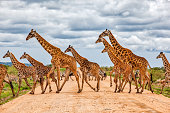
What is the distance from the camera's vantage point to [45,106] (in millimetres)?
11148

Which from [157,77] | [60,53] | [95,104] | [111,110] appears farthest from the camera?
[157,77]

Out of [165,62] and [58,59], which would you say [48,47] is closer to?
[58,59]

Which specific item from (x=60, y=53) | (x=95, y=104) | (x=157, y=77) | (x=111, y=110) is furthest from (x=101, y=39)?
(x=157, y=77)

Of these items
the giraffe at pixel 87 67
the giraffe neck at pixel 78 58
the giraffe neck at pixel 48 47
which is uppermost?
the giraffe neck at pixel 48 47

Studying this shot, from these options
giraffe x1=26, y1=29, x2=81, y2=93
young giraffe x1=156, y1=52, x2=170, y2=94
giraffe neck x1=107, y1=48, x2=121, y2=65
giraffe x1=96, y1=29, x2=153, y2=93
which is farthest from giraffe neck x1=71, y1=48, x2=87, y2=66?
young giraffe x1=156, y1=52, x2=170, y2=94

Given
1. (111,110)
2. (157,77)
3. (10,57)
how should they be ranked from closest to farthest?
(111,110) → (10,57) → (157,77)

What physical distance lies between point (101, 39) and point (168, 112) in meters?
9.30

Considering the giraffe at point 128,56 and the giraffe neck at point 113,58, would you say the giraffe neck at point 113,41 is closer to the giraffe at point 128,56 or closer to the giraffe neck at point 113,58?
the giraffe at point 128,56

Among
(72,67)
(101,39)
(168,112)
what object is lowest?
(168,112)

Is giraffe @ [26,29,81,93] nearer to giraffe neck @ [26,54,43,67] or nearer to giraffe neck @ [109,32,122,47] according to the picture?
Result: giraffe neck @ [26,54,43,67]

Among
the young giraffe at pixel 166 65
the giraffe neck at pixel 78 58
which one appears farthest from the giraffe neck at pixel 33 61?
Answer: the young giraffe at pixel 166 65

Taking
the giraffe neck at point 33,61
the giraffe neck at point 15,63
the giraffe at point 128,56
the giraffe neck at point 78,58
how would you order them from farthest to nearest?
the giraffe neck at point 15,63 → the giraffe at point 128,56 → the giraffe neck at point 33,61 → the giraffe neck at point 78,58

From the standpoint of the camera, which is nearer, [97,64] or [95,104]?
[95,104]

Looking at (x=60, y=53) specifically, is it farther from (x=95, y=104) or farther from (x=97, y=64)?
(x=95, y=104)
